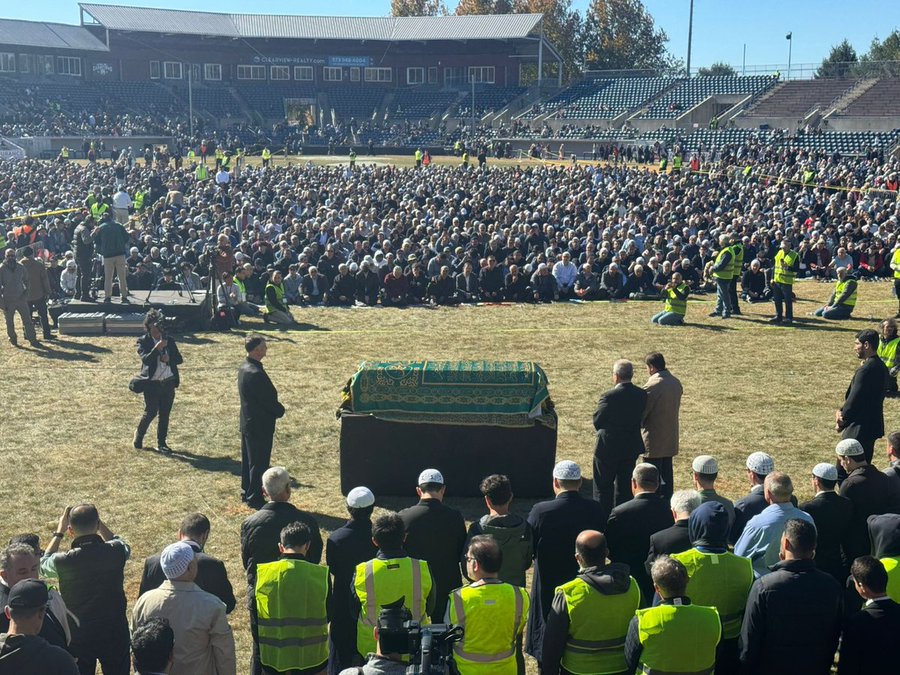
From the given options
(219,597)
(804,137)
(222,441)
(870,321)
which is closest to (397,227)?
(870,321)

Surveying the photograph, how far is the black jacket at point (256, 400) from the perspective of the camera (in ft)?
35.4

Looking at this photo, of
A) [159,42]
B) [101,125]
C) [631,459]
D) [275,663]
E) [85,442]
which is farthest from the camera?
[159,42]

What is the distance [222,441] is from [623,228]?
18.2 metres

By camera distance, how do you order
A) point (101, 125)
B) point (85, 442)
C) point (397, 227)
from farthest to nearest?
point (101, 125) → point (397, 227) → point (85, 442)

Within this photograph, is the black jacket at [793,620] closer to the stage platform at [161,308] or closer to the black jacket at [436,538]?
the black jacket at [436,538]

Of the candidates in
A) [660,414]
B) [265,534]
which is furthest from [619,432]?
[265,534]

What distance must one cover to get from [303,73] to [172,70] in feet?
33.9

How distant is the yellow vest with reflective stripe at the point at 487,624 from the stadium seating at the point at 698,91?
6351 centimetres

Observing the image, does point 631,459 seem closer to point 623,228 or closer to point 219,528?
point 219,528

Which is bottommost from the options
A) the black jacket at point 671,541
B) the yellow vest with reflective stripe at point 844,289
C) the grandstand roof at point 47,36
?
the black jacket at point 671,541

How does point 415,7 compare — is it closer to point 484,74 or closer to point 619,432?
point 484,74

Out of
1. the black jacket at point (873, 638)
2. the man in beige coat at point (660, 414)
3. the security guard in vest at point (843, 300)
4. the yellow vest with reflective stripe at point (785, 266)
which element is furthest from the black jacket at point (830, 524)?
the security guard in vest at point (843, 300)

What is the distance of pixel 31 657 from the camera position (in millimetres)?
5172

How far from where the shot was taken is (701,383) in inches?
640
